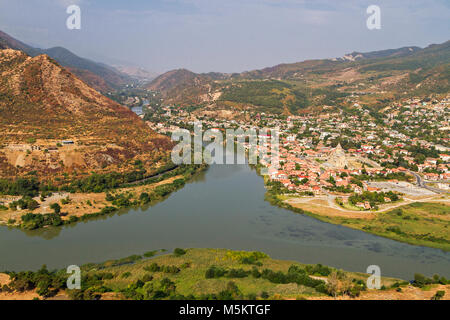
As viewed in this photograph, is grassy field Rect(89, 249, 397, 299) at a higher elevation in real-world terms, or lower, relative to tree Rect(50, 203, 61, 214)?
lower

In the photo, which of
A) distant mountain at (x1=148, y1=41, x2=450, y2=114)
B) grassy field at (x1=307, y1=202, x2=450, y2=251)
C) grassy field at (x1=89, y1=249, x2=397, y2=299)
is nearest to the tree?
grassy field at (x1=89, y1=249, x2=397, y2=299)

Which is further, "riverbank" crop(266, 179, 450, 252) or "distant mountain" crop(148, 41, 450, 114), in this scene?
"distant mountain" crop(148, 41, 450, 114)

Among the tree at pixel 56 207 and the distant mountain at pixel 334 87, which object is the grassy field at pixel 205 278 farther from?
the distant mountain at pixel 334 87

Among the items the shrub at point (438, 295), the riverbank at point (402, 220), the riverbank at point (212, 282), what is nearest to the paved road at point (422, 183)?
the riverbank at point (402, 220)

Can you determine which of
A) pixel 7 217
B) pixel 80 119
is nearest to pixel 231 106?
pixel 80 119

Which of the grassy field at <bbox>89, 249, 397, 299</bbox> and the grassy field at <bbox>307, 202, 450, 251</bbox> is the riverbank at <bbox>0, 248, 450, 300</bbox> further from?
the grassy field at <bbox>307, 202, 450, 251</bbox>

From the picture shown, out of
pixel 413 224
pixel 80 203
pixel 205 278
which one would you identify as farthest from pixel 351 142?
pixel 205 278

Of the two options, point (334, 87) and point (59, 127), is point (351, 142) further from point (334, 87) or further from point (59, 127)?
point (334, 87)
